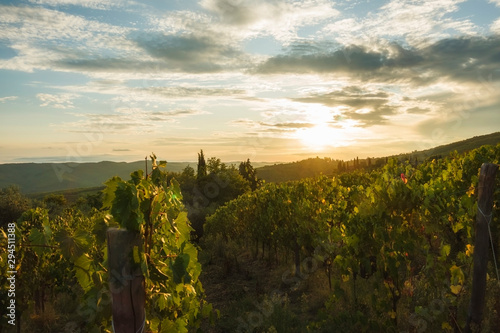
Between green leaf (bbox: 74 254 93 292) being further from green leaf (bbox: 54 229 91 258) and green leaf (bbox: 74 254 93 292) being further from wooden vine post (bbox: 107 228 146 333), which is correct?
wooden vine post (bbox: 107 228 146 333)

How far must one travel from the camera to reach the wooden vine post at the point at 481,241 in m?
3.91

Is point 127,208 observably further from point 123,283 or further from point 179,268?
point 179,268

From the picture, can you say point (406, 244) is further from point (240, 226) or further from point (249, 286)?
point (240, 226)

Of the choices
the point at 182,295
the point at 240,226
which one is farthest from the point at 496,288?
the point at 240,226

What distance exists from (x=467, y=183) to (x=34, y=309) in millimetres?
10674

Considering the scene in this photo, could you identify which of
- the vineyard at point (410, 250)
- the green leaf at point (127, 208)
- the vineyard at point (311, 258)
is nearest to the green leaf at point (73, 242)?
the vineyard at point (311, 258)

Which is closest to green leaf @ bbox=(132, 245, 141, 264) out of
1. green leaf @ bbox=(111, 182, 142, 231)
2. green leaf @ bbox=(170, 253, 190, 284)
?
green leaf @ bbox=(111, 182, 142, 231)

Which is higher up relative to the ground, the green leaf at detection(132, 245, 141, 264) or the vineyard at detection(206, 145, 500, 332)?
the green leaf at detection(132, 245, 141, 264)

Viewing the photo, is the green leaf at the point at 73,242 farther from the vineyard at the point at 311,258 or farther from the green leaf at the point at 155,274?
the green leaf at the point at 155,274

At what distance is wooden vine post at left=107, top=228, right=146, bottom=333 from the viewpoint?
2248 mm

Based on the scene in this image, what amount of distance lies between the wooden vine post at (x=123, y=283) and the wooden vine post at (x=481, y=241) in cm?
375

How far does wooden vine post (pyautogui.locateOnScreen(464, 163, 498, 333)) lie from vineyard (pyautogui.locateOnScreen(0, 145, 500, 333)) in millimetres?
214

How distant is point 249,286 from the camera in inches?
435

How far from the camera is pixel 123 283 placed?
2.28 m
